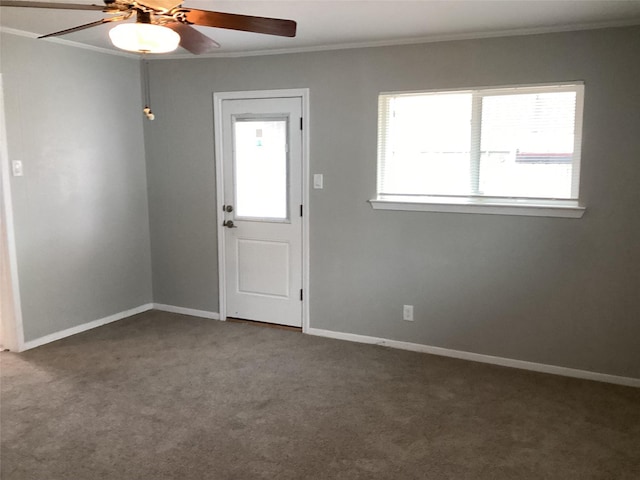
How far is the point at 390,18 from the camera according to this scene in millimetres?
3121

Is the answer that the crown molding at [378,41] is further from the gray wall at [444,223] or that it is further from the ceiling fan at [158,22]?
the ceiling fan at [158,22]

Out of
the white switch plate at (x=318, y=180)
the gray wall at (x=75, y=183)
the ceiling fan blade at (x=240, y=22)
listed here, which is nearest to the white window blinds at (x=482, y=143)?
the white switch plate at (x=318, y=180)

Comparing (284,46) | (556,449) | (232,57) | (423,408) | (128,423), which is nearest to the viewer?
(556,449)

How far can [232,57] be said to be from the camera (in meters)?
4.24

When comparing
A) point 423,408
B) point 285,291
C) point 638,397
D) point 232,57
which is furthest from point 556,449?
point 232,57

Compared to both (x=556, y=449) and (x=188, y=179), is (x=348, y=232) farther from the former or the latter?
(x=556, y=449)

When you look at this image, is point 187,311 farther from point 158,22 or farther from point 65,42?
point 158,22

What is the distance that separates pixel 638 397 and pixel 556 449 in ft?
3.18

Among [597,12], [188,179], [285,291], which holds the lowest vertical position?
[285,291]

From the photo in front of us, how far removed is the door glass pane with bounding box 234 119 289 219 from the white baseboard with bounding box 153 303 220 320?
3.26 ft

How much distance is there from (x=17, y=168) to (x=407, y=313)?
3.07m

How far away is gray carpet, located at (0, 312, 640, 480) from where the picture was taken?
2.46 meters

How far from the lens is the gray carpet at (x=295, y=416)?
2455 mm

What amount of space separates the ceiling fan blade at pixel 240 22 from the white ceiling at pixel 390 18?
2.43 ft
